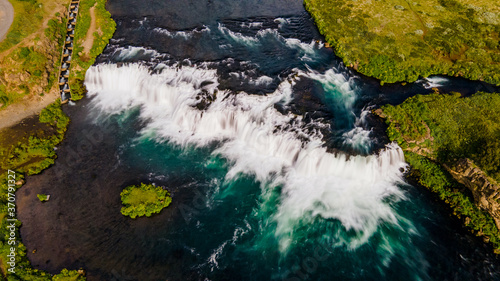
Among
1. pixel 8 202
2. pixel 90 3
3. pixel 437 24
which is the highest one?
pixel 90 3

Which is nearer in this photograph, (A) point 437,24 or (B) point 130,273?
(B) point 130,273

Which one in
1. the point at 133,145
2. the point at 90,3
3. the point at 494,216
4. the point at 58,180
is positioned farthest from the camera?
the point at 90,3

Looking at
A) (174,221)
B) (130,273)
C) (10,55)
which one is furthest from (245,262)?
(10,55)

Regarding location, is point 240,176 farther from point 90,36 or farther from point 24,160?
point 90,36

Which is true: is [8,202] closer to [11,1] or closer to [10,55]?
[10,55]

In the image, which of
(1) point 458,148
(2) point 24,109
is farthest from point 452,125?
(2) point 24,109

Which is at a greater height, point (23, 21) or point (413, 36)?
point (23, 21)
